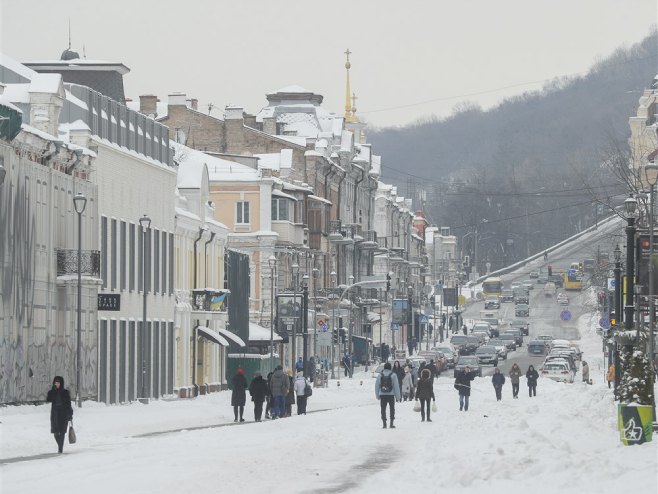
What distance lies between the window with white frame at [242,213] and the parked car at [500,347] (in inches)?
1175

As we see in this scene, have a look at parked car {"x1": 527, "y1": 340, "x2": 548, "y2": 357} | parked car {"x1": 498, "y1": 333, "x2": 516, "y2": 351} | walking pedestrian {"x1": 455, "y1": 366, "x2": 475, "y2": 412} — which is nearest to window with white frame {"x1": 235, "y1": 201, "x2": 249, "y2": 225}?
parked car {"x1": 527, "y1": 340, "x2": 548, "y2": 357}

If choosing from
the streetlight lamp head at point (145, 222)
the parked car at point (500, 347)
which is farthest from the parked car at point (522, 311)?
the streetlight lamp head at point (145, 222)

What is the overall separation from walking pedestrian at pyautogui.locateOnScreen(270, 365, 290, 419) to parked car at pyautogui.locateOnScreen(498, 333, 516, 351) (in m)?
87.9

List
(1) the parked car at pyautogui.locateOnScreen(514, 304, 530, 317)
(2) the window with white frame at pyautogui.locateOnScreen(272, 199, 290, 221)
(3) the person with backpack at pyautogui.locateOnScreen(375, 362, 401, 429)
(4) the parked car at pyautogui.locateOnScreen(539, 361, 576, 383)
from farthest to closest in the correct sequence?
(1) the parked car at pyautogui.locateOnScreen(514, 304, 530, 317)
(2) the window with white frame at pyautogui.locateOnScreen(272, 199, 290, 221)
(4) the parked car at pyautogui.locateOnScreen(539, 361, 576, 383)
(3) the person with backpack at pyautogui.locateOnScreen(375, 362, 401, 429)

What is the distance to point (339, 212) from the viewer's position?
12300 cm

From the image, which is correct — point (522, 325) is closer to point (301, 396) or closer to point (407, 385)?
point (407, 385)

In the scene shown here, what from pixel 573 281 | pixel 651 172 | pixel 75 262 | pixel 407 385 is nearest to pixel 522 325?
pixel 573 281

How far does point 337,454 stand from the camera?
1195 inches

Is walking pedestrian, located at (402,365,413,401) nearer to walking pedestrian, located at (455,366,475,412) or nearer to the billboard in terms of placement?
walking pedestrian, located at (455,366,475,412)

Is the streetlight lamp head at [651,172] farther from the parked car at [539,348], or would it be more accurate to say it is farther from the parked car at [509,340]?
the parked car at [509,340]

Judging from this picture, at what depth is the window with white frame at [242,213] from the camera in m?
94.3

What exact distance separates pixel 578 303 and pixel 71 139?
138 m

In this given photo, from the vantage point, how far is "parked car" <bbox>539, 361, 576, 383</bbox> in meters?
94.2

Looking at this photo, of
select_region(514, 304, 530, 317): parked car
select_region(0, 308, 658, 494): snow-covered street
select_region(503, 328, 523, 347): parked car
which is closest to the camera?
select_region(0, 308, 658, 494): snow-covered street
